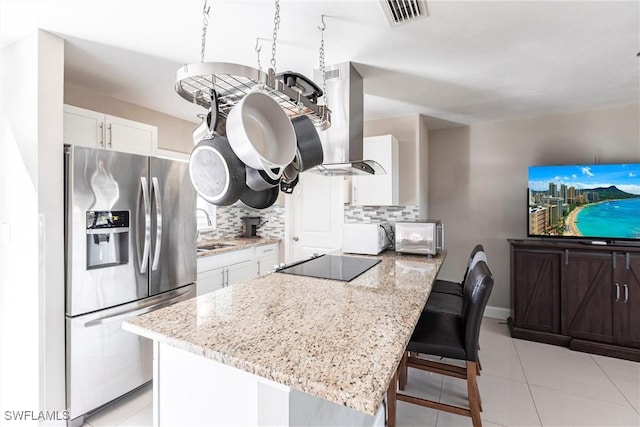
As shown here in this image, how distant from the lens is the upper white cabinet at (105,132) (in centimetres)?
203

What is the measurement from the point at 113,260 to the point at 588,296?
392 centimetres

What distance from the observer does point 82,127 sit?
2.09m

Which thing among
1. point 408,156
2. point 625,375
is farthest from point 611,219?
point 408,156

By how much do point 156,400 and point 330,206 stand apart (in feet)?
9.18

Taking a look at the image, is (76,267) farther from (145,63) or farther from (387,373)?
(387,373)

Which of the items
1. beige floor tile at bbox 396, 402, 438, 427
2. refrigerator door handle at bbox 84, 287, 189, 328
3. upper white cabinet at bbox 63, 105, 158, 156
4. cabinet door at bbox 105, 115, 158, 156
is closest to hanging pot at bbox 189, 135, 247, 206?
refrigerator door handle at bbox 84, 287, 189, 328

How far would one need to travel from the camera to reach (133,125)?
2.45m

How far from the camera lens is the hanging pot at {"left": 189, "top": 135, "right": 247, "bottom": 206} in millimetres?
1021

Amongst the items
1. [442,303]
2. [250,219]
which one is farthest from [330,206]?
[442,303]

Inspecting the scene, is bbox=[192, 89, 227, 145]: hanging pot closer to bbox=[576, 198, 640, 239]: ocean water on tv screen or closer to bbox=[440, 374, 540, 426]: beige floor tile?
bbox=[440, 374, 540, 426]: beige floor tile

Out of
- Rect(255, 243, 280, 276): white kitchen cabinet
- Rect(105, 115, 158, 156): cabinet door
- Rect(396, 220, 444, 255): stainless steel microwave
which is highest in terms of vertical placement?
Rect(105, 115, 158, 156): cabinet door

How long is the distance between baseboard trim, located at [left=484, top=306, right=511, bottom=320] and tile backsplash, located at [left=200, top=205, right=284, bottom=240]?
275cm

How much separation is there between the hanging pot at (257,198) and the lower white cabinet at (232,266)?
1861mm

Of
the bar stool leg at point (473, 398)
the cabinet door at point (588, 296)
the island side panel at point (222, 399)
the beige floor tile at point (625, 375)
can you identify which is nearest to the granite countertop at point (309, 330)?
the island side panel at point (222, 399)
